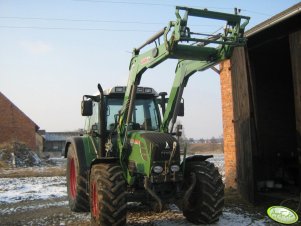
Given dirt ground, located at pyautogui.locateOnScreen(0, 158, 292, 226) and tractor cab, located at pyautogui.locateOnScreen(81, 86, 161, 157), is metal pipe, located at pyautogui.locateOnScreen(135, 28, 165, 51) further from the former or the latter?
dirt ground, located at pyautogui.locateOnScreen(0, 158, 292, 226)

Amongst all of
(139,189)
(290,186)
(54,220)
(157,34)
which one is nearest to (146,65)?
(157,34)

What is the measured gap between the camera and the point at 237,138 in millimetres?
10273

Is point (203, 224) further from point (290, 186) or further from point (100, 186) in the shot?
point (290, 186)

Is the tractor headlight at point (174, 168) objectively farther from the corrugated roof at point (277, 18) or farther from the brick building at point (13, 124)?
the brick building at point (13, 124)

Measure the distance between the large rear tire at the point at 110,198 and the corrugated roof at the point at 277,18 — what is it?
4.43 metres

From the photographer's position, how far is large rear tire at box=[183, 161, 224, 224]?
673 cm

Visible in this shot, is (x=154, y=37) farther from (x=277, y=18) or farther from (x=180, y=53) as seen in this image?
(x=277, y=18)

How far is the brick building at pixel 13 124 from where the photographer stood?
3873 centimetres

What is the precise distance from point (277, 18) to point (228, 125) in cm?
432

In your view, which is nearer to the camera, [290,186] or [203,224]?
[203,224]

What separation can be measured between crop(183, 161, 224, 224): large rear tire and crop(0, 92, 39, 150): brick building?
3414cm

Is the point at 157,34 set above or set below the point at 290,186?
above

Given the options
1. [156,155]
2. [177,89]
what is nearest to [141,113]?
[177,89]

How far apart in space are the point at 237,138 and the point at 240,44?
4534 mm
